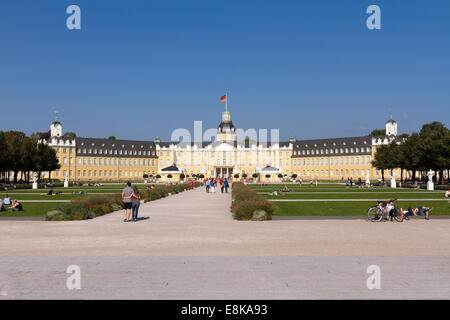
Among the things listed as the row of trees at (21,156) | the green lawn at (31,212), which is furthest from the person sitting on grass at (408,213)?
the row of trees at (21,156)

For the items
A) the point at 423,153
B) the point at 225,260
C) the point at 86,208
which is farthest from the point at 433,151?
the point at 225,260

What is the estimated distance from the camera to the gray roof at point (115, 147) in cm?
15188

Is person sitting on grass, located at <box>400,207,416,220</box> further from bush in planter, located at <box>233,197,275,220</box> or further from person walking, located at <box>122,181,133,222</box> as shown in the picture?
person walking, located at <box>122,181,133,222</box>

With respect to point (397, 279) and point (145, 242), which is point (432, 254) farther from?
point (145, 242)

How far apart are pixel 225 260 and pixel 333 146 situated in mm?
149414

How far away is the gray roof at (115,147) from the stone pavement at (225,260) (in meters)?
136

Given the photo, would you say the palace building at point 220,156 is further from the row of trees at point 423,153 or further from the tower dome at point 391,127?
the row of trees at point 423,153

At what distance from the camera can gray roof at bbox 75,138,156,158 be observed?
151875mm

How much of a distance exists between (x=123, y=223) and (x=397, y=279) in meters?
14.2

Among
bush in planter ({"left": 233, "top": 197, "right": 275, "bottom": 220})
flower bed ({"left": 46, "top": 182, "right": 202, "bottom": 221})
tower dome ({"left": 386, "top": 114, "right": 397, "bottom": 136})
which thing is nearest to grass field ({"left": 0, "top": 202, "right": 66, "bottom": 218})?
flower bed ({"left": 46, "top": 182, "right": 202, "bottom": 221})

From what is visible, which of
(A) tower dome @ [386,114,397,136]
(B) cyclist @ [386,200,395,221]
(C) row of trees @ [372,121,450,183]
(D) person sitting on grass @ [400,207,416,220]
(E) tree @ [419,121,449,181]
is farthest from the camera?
(A) tower dome @ [386,114,397,136]

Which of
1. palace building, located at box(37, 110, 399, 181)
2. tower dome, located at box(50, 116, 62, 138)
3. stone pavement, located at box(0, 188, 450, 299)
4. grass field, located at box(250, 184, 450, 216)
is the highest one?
tower dome, located at box(50, 116, 62, 138)

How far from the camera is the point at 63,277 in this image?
9875 millimetres

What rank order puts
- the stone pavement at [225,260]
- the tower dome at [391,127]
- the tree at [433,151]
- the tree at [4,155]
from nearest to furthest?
the stone pavement at [225,260]
the tree at [433,151]
the tree at [4,155]
the tower dome at [391,127]
